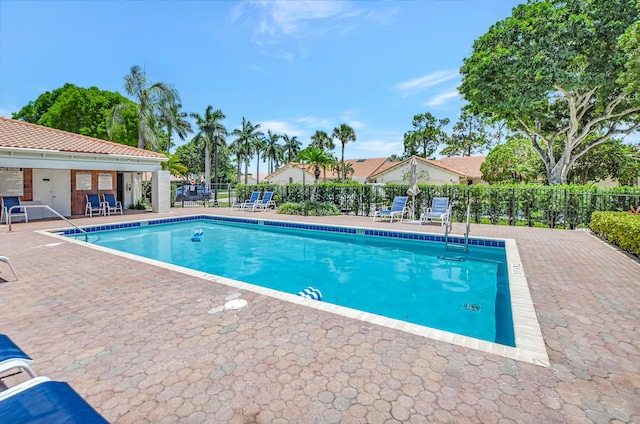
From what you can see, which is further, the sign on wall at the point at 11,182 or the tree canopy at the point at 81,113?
the tree canopy at the point at 81,113

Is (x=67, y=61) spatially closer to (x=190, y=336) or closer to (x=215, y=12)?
(x=215, y=12)

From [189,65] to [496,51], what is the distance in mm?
18165

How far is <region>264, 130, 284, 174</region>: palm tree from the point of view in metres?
58.0

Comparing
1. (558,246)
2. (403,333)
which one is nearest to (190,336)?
(403,333)

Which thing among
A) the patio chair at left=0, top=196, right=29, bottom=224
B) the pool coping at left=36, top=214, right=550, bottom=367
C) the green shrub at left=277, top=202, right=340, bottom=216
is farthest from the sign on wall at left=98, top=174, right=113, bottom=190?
the pool coping at left=36, top=214, right=550, bottom=367

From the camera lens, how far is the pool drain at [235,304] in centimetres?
427

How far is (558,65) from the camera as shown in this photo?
54.0 ft

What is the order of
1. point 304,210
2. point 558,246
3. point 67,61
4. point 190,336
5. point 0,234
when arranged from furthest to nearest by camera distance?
point 67,61, point 304,210, point 0,234, point 558,246, point 190,336

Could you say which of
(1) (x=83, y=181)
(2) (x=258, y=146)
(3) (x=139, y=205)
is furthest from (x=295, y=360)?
(2) (x=258, y=146)

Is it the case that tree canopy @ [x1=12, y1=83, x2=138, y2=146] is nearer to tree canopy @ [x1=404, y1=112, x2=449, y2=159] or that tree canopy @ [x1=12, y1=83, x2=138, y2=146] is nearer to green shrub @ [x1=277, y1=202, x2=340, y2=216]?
green shrub @ [x1=277, y1=202, x2=340, y2=216]

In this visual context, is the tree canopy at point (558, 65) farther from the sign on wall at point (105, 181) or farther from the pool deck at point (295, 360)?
the sign on wall at point (105, 181)

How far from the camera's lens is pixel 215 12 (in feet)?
41.9

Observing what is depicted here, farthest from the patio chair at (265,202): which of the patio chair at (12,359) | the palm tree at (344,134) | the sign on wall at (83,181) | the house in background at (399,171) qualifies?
the palm tree at (344,134)

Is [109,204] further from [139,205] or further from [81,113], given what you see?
[81,113]
